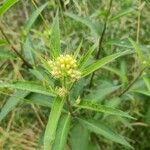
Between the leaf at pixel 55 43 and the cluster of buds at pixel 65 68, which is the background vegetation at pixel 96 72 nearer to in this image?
the leaf at pixel 55 43

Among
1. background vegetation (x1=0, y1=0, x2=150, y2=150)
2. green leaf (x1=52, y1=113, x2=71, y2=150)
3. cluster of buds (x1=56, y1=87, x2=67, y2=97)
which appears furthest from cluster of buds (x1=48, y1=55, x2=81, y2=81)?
background vegetation (x1=0, y1=0, x2=150, y2=150)

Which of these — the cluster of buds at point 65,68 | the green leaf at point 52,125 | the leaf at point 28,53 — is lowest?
the green leaf at point 52,125

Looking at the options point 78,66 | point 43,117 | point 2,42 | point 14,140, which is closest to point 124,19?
point 43,117

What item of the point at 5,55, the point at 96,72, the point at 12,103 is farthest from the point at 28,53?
the point at 96,72

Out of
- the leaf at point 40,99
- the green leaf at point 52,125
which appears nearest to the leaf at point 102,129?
the leaf at point 40,99

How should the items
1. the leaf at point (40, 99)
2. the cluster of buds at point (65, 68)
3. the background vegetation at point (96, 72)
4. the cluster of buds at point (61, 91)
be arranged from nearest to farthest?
1. the cluster of buds at point (65, 68)
2. the cluster of buds at point (61, 91)
3. the leaf at point (40, 99)
4. the background vegetation at point (96, 72)

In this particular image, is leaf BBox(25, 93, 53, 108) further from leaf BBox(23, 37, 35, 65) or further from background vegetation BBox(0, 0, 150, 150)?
leaf BBox(23, 37, 35, 65)

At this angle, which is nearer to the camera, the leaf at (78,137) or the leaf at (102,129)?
the leaf at (102,129)

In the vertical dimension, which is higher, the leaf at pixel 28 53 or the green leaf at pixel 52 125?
the leaf at pixel 28 53

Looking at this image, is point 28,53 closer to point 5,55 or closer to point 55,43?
point 5,55
